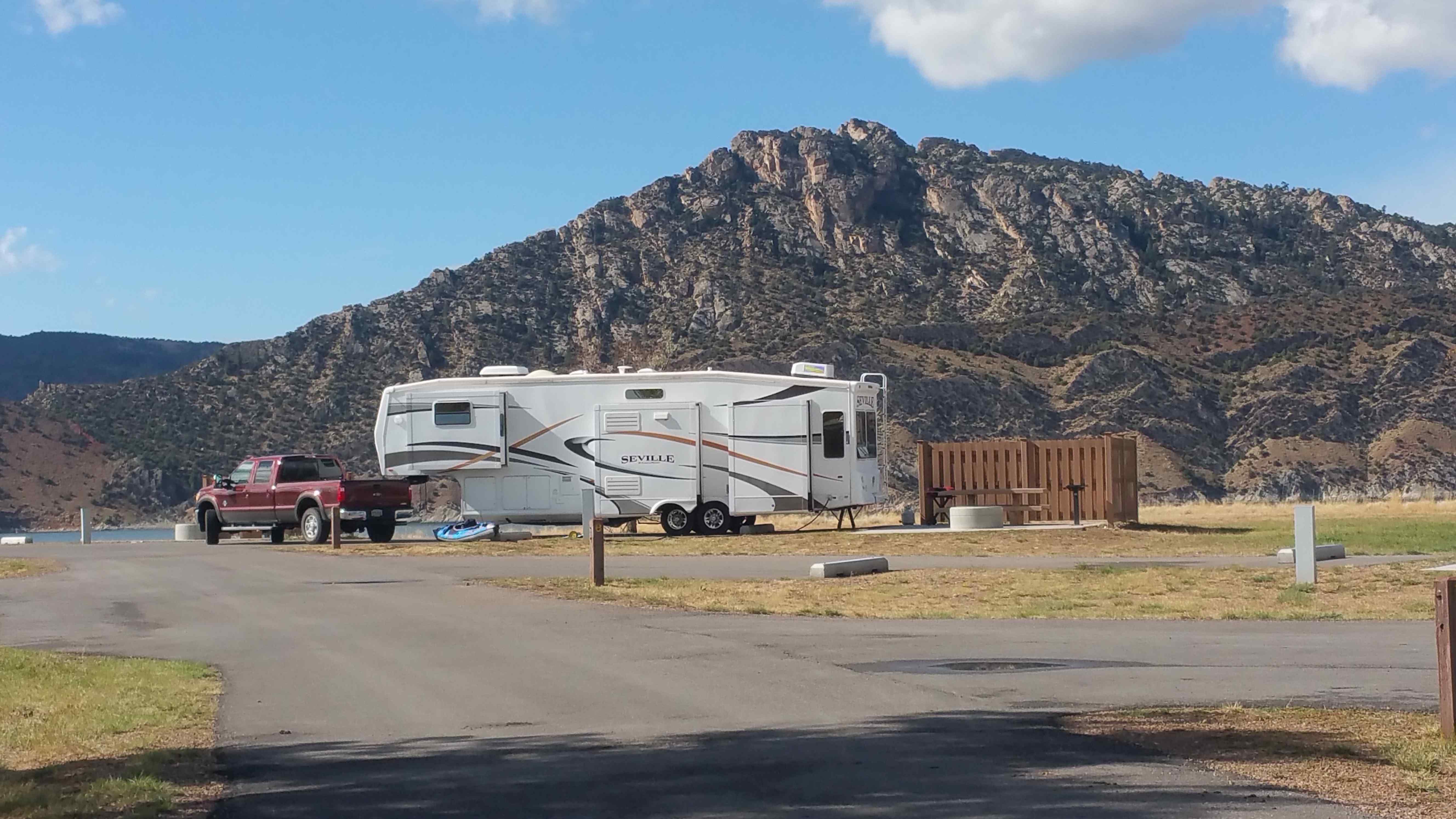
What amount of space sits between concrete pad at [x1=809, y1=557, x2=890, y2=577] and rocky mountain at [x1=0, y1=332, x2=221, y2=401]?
449ft

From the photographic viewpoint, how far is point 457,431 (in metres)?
31.6

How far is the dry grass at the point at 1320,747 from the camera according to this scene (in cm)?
676

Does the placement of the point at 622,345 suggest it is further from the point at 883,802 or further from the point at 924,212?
the point at 883,802

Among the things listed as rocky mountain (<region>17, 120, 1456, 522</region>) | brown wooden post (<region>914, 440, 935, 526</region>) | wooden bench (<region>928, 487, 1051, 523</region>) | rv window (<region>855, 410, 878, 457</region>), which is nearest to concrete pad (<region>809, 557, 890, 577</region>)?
rv window (<region>855, 410, 878, 457</region>)

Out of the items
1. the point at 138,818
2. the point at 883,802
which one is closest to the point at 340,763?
the point at 138,818

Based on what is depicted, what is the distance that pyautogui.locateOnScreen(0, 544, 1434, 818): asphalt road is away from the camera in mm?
6977

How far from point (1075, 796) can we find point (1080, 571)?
14260 millimetres

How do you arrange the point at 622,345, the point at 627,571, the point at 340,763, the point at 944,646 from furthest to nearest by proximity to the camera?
the point at 622,345 → the point at 627,571 → the point at 944,646 → the point at 340,763

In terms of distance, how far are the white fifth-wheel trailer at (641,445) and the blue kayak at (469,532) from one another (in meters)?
0.28

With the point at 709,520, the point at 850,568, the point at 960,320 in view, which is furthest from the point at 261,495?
the point at 960,320

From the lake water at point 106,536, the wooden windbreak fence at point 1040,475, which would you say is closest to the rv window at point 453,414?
the lake water at point 106,536

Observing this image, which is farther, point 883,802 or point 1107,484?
point 1107,484

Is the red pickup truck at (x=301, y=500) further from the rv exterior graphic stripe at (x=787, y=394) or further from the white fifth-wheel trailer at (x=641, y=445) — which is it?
the rv exterior graphic stripe at (x=787, y=394)

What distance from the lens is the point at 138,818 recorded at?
663 centimetres
